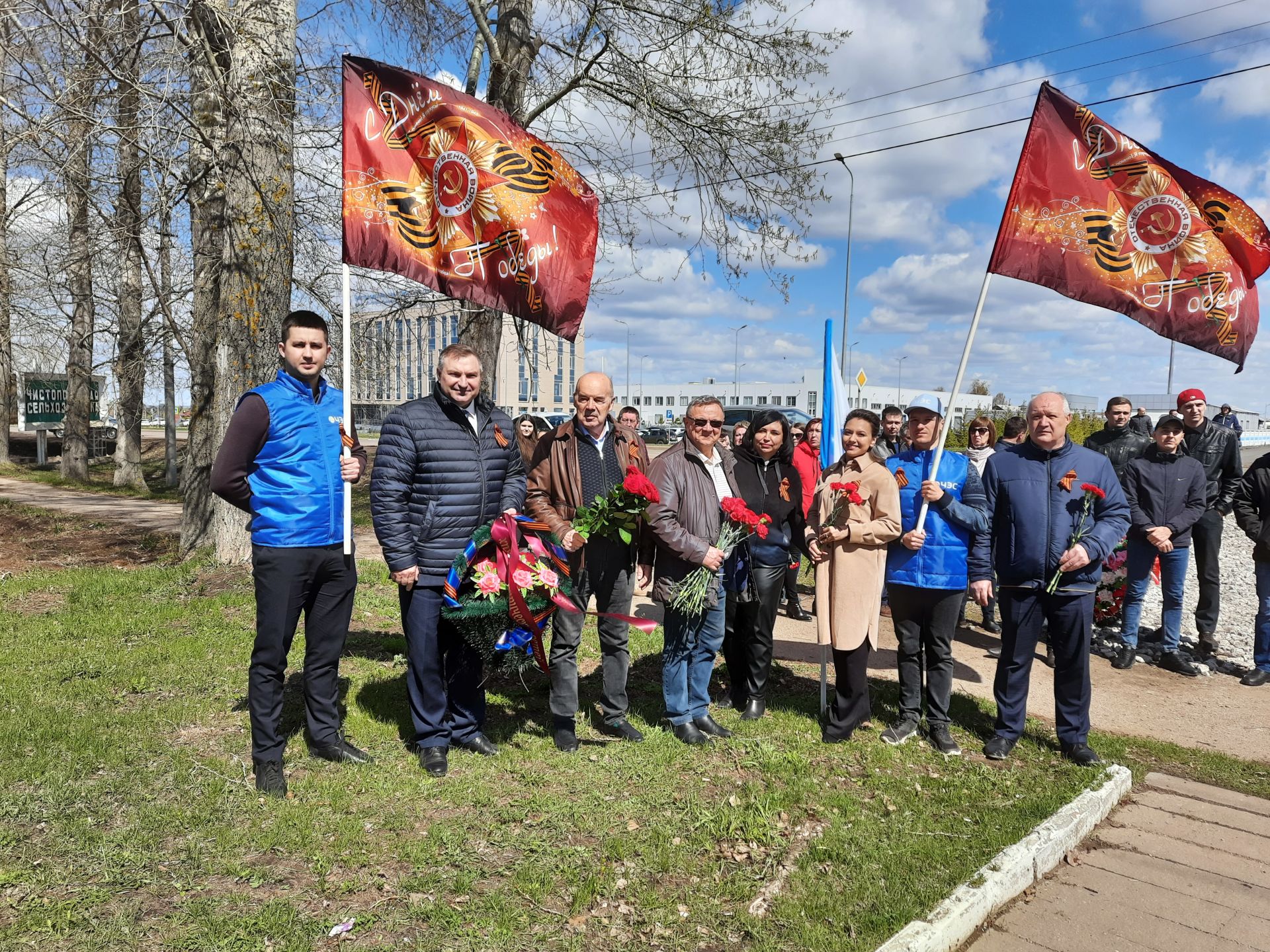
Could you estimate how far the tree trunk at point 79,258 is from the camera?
692 cm

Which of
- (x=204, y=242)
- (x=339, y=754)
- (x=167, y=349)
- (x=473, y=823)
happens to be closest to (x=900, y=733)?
(x=473, y=823)

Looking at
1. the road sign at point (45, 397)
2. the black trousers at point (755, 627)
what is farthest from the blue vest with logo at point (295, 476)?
the road sign at point (45, 397)

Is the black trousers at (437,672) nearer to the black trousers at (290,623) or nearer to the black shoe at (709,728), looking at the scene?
the black trousers at (290,623)

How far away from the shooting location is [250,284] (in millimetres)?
7699

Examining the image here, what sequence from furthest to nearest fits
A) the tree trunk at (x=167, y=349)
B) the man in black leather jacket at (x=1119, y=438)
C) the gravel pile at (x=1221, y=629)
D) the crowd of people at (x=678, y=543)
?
the tree trunk at (x=167, y=349)
the man in black leather jacket at (x=1119, y=438)
the gravel pile at (x=1221, y=629)
the crowd of people at (x=678, y=543)

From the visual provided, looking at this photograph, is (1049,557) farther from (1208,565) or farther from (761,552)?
(1208,565)

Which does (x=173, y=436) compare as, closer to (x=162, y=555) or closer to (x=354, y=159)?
(x=162, y=555)

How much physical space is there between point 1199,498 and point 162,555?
10931 mm

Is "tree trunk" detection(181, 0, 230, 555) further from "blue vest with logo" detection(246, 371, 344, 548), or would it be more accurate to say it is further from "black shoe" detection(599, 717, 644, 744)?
"black shoe" detection(599, 717, 644, 744)

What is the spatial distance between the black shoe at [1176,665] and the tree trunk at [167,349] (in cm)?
955

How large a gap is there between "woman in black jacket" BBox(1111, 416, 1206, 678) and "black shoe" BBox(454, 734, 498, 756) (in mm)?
5539

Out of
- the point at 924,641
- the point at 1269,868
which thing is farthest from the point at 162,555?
the point at 1269,868

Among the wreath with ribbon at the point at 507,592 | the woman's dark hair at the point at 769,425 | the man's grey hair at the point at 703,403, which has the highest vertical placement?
the man's grey hair at the point at 703,403

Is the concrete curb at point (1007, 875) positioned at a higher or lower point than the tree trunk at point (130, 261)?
lower
